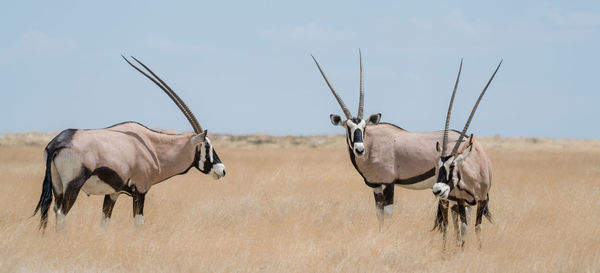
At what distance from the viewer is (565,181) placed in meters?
15.2

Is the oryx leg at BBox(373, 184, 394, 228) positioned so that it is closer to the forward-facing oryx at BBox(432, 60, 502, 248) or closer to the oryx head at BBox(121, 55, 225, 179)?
the forward-facing oryx at BBox(432, 60, 502, 248)

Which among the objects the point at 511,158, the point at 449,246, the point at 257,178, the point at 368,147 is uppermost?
the point at 368,147

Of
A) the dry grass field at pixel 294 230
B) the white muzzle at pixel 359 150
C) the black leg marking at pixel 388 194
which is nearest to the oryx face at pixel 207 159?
the dry grass field at pixel 294 230

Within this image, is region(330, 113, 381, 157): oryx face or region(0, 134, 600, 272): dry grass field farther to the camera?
region(330, 113, 381, 157): oryx face

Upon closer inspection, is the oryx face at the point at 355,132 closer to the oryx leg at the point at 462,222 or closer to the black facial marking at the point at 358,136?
the black facial marking at the point at 358,136

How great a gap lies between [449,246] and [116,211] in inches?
219

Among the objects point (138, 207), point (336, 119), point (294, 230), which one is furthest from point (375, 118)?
point (138, 207)

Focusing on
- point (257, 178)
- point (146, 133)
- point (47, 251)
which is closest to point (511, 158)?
point (257, 178)

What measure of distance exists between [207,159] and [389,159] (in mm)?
2541

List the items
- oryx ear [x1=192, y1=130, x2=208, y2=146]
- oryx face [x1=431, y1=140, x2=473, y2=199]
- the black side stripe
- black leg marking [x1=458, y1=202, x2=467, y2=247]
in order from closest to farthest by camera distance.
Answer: oryx face [x1=431, y1=140, x2=473, y2=199] < black leg marking [x1=458, y1=202, x2=467, y2=247] < oryx ear [x1=192, y1=130, x2=208, y2=146] < the black side stripe

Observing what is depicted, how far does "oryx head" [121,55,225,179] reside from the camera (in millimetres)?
8453

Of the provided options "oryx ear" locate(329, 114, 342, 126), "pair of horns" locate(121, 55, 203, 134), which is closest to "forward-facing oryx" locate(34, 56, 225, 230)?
"pair of horns" locate(121, 55, 203, 134)

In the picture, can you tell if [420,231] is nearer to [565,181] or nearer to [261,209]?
[261,209]

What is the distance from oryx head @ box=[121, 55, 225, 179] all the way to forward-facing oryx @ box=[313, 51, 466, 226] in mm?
1745
